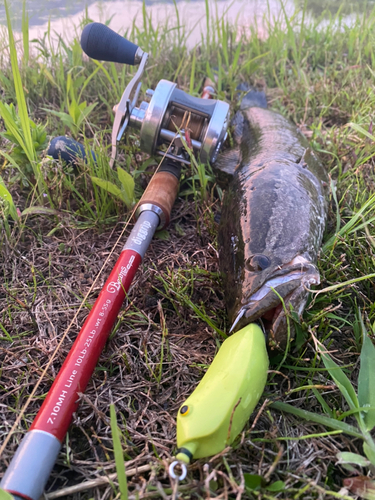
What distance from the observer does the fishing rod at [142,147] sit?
1.43m

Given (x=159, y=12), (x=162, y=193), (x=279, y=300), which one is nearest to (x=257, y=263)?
(x=279, y=300)

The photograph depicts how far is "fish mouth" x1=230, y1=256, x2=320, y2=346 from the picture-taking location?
4.57ft

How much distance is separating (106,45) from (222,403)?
2.02 metres

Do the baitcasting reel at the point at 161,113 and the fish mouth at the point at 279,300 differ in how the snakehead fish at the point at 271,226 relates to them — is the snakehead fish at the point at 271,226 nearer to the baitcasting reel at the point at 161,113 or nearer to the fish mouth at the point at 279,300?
the fish mouth at the point at 279,300

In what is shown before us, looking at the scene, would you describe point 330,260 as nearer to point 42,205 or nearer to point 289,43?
point 42,205

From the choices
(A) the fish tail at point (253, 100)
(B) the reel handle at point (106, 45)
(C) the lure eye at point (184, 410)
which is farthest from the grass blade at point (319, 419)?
(A) the fish tail at point (253, 100)

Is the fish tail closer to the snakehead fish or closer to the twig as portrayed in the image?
the snakehead fish

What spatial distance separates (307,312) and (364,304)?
0.30 metres

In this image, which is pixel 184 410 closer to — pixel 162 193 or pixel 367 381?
pixel 367 381

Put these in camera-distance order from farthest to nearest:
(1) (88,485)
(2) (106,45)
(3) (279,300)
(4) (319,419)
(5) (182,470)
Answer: (2) (106,45), (3) (279,300), (4) (319,419), (1) (88,485), (5) (182,470)

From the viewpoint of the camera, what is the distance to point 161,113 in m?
2.07

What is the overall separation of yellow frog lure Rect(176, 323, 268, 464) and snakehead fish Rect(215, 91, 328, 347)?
0.18m

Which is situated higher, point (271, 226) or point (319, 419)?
point (271, 226)

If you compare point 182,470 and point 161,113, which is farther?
point 161,113
